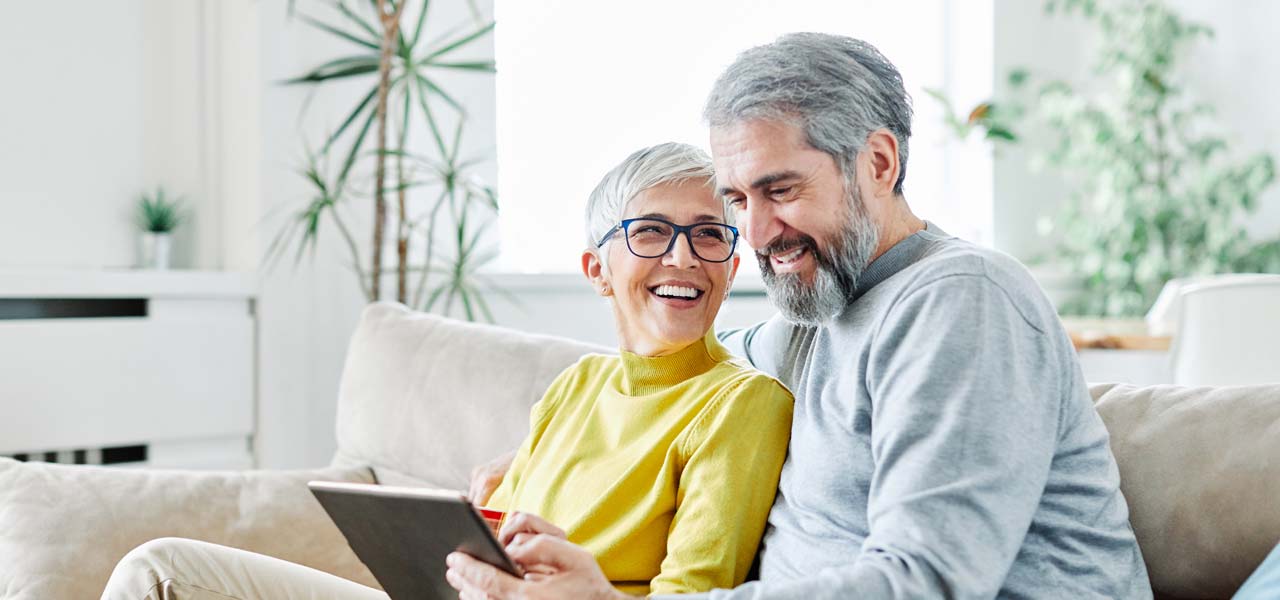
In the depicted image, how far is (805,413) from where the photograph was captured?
4.55 ft

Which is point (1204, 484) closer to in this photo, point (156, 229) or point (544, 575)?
point (544, 575)

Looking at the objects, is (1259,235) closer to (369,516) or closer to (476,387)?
(476,387)

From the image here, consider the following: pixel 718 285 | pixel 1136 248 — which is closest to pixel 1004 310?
pixel 718 285

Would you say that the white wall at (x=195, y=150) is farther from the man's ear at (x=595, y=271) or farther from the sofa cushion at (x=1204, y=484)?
the sofa cushion at (x=1204, y=484)

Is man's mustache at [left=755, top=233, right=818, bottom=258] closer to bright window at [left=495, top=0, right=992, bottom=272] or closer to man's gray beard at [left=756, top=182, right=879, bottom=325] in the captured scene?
man's gray beard at [left=756, top=182, right=879, bottom=325]

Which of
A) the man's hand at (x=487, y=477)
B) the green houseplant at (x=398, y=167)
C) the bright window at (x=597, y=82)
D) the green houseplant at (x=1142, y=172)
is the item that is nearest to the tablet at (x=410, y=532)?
the man's hand at (x=487, y=477)

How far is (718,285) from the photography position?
5.15 feet

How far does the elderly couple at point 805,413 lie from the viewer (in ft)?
3.65

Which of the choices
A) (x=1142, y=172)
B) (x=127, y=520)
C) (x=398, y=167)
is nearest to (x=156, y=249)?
(x=398, y=167)

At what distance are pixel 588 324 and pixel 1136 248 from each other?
84.2 inches

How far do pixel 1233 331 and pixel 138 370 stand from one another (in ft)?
8.44

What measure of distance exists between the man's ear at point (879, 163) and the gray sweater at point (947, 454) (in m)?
0.07

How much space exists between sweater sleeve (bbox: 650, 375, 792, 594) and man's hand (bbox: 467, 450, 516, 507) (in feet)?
1.43

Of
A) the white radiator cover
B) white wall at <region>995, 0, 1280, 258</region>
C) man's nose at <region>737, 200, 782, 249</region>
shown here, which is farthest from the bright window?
man's nose at <region>737, 200, 782, 249</region>
